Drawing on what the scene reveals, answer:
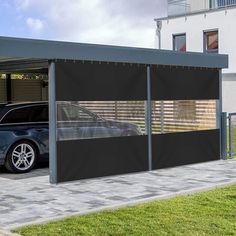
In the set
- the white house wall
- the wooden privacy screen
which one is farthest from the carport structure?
the white house wall

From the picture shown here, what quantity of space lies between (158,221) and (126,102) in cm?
426

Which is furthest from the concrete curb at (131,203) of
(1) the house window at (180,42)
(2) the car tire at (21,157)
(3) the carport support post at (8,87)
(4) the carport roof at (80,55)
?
Answer: (1) the house window at (180,42)

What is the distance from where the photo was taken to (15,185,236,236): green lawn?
6.45m

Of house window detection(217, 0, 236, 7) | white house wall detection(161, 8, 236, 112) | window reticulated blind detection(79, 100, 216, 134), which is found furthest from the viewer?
house window detection(217, 0, 236, 7)

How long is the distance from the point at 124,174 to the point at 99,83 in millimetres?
1901

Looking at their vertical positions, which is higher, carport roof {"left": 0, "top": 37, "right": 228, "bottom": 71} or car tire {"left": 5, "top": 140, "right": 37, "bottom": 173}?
carport roof {"left": 0, "top": 37, "right": 228, "bottom": 71}

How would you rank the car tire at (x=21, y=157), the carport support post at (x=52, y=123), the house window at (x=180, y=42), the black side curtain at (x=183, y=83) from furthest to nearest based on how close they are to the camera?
the house window at (x=180, y=42) → the black side curtain at (x=183, y=83) → the car tire at (x=21, y=157) → the carport support post at (x=52, y=123)

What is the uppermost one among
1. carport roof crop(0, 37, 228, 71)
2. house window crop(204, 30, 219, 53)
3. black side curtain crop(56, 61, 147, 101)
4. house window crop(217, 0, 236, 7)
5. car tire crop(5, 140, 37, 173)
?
house window crop(217, 0, 236, 7)

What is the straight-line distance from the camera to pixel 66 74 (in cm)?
977

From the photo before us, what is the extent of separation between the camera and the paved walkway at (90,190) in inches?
299

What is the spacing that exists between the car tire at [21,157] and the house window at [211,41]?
64.4 ft

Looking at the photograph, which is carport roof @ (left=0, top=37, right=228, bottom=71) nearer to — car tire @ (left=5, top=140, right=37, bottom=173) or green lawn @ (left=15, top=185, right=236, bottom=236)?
car tire @ (left=5, top=140, right=37, bottom=173)

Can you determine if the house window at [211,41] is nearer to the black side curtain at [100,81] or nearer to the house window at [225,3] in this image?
the house window at [225,3]

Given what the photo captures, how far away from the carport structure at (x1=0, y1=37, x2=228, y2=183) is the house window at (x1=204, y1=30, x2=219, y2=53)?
16851 mm
